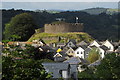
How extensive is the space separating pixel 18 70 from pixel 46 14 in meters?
89.5

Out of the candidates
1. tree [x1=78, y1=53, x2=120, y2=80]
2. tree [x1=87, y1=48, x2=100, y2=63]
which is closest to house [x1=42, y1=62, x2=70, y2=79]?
tree [x1=78, y1=53, x2=120, y2=80]

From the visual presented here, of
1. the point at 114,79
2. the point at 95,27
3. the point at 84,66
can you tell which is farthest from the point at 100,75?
the point at 95,27

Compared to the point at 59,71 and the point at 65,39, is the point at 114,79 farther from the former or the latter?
the point at 65,39

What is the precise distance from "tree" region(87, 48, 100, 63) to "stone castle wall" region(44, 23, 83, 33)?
720 inches

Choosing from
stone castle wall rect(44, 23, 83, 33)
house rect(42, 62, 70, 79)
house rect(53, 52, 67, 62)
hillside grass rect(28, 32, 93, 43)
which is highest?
stone castle wall rect(44, 23, 83, 33)

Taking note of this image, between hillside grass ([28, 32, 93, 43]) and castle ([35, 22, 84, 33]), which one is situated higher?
castle ([35, 22, 84, 33])

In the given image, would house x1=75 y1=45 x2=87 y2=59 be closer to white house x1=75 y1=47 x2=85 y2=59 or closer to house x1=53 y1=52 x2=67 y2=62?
white house x1=75 y1=47 x2=85 y2=59

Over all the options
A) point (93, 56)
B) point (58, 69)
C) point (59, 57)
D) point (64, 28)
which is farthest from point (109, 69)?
point (64, 28)

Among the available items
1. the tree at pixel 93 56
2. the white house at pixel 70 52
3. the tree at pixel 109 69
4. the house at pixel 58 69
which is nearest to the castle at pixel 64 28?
the white house at pixel 70 52

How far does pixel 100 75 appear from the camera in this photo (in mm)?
24766

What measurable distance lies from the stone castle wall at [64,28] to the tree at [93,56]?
1830 cm

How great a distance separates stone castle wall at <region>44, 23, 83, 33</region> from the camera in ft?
196

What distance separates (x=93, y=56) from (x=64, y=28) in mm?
21965

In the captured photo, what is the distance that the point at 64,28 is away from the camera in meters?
60.1
